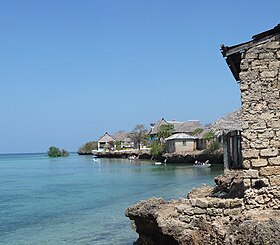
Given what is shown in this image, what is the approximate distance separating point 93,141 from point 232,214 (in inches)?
5618

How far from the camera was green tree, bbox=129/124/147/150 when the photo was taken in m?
105

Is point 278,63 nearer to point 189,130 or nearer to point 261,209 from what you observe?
point 261,209

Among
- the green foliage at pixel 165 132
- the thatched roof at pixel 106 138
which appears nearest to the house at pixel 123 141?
the thatched roof at pixel 106 138

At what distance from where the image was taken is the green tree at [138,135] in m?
105

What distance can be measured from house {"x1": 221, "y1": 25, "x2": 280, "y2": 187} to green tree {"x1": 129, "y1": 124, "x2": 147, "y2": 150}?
9379 cm

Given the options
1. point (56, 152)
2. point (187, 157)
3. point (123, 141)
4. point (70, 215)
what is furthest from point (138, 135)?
point (70, 215)

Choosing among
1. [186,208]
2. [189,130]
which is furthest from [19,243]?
[189,130]

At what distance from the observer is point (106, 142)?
126 m

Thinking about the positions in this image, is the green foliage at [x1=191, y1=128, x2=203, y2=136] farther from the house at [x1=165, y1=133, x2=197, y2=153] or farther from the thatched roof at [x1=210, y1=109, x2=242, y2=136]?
the thatched roof at [x1=210, y1=109, x2=242, y2=136]

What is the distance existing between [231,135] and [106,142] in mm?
111529

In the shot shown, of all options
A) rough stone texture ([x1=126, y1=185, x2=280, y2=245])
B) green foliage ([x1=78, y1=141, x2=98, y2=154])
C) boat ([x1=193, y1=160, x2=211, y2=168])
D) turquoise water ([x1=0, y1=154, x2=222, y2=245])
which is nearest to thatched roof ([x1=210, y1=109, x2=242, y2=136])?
rough stone texture ([x1=126, y1=185, x2=280, y2=245])

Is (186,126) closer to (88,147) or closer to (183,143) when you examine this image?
(183,143)

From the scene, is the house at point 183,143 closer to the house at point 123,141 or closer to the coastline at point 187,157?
the coastline at point 187,157

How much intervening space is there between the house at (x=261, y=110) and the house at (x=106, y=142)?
109m
